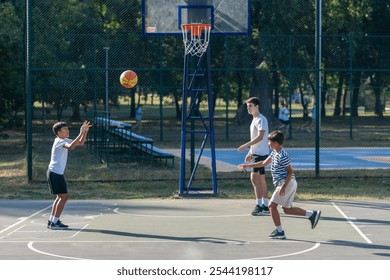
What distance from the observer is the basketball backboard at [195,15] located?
18984 mm

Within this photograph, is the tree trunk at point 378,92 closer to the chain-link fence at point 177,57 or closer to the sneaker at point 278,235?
the chain-link fence at point 177,57

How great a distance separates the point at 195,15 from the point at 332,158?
33.8 feet

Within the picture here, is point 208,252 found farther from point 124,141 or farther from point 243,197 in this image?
point 124,141

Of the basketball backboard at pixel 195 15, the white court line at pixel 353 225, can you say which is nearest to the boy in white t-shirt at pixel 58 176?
the white court line at pixel 353 225

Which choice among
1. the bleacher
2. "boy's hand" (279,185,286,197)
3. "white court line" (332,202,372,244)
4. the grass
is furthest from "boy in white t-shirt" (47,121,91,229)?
the bleacher

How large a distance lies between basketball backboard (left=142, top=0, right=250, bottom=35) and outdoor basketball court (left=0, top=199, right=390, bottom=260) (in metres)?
3.99

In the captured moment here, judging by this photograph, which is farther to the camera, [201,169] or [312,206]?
[201,169]

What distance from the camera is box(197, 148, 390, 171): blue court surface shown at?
80.4 feet

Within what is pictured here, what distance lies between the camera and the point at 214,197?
1812 cm

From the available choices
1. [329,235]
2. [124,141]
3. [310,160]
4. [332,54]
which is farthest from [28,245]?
[332,54]

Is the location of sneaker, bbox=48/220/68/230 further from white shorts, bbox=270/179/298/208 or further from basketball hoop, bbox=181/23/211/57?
basketball hoop, bbox=181/23/211/57

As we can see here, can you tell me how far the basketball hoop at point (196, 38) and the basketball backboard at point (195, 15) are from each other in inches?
14.8

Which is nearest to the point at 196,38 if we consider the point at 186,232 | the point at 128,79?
the point at 128,79

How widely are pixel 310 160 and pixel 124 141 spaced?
592 centimetres
